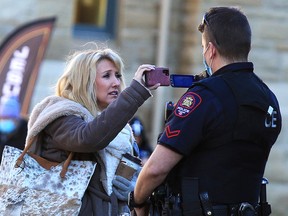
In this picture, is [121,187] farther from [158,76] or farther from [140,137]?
[140,137]

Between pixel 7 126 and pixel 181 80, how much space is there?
3745 millimetres

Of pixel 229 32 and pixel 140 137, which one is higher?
pixel 229 32

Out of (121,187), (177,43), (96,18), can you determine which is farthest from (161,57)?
(121,187)

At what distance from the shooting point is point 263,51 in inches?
355

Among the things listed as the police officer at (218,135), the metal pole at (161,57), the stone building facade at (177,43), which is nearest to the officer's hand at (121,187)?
the police officer at (218,135)

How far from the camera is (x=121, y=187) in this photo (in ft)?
14.3

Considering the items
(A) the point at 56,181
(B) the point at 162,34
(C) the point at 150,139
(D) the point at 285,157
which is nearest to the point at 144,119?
(C) the point at 150,139

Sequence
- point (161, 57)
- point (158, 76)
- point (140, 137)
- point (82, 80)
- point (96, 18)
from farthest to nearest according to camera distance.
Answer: point (96, 18) → point (161, 57) → point (140, 137) → point (82, 80) → point (158, 76)

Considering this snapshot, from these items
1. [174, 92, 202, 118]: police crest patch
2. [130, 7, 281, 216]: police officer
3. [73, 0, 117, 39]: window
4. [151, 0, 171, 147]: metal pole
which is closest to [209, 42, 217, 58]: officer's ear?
A: [130, 7, 281, 216]: police officer

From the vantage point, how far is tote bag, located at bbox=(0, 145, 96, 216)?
166 inches

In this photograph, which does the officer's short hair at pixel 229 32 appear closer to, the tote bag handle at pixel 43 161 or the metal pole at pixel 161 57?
the tote bag handle at pixel 43 161

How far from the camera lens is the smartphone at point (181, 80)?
4164mm

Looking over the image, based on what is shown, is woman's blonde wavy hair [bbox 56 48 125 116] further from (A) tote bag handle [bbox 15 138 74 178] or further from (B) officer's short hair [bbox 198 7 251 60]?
(B) officer's short hair [bbox 198 7 251 60]

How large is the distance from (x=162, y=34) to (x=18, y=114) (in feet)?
6.43
